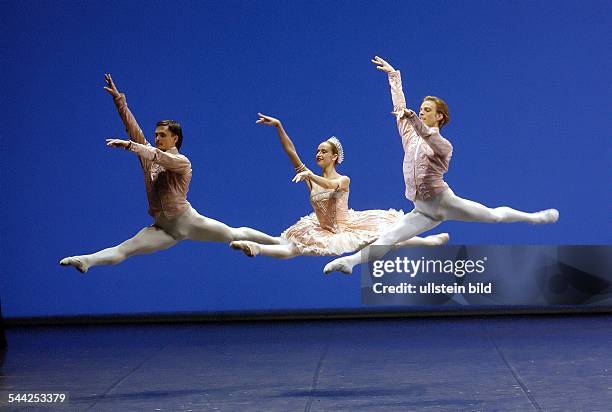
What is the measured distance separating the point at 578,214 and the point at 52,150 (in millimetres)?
4085

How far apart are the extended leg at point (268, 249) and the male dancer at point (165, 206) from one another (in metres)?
0.06

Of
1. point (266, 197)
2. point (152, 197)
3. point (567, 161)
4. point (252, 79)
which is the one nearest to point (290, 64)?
point (252, 79)

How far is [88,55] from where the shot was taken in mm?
8172

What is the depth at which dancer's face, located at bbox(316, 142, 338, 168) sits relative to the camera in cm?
615

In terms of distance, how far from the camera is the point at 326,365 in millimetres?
7730

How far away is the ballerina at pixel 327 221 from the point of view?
19.6 ft

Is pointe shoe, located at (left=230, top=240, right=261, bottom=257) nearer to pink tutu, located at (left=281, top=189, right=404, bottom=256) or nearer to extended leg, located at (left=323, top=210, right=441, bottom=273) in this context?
pink tutu, located at (left=281, top=189, right=404, bottom=256)

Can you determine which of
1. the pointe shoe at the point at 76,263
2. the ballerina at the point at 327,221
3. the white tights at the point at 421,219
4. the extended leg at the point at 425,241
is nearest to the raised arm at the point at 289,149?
the ballerina at the point at 327,221

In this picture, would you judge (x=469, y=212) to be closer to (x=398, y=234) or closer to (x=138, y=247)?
(x=398, y=234)

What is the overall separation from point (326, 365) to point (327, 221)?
199cm

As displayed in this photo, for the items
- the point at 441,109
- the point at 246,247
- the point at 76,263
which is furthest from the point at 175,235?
the point at 441,109

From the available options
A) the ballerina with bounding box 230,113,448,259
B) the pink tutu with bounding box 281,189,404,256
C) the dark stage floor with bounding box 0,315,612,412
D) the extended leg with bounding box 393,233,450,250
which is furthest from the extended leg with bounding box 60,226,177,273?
the extended leg with bounding box 393,233,450,250

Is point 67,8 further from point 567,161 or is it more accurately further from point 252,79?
point 567,161

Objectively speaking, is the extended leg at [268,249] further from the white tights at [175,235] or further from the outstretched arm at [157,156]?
the outstretched arm at [157,156]
